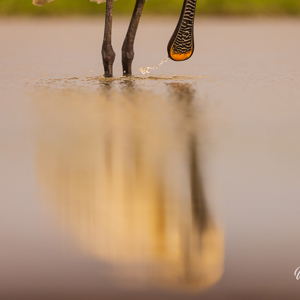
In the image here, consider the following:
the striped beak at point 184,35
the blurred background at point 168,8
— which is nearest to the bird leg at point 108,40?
the striped beak at point 184,35

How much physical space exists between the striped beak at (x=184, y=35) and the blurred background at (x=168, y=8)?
44.2ft

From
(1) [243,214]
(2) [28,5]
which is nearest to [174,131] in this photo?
(1) [243,214]

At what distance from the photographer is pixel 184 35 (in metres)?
9.60

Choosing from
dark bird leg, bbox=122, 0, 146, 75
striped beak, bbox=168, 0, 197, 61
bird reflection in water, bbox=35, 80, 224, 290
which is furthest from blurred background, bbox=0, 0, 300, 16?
bird reflection in water, bbox=35, 80, 224, 290

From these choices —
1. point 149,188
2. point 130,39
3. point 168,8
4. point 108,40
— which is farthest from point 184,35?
point 168,8

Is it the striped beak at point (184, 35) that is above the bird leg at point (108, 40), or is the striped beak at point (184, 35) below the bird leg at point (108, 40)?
above

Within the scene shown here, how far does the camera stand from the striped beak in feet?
31.3

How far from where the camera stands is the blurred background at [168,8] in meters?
23.2

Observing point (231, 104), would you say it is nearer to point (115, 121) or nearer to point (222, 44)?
point (115, 121)

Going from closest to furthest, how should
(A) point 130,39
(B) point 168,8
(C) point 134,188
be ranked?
(C) point 134,188, (A) point 130,39, (B) point 168,8

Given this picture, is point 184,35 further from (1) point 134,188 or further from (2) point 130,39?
(1) point 134,188

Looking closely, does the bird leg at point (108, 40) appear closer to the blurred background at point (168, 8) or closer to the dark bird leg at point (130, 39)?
the dark bird leg at point (130, 39)

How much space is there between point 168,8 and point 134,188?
2026 cm

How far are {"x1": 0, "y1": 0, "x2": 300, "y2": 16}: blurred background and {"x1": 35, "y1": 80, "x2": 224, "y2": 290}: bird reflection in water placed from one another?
16.8 meters
